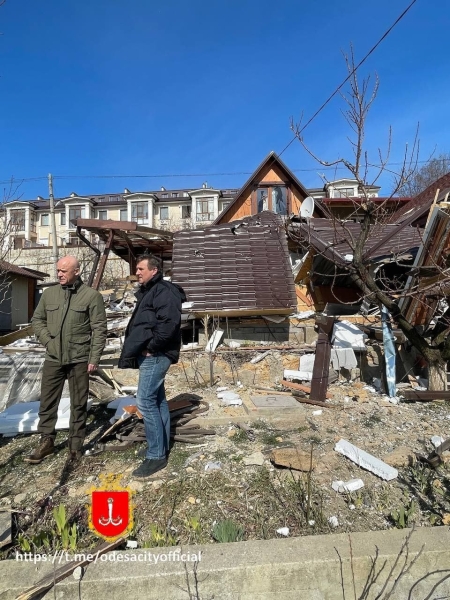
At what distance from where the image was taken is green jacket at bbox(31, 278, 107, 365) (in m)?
3.27

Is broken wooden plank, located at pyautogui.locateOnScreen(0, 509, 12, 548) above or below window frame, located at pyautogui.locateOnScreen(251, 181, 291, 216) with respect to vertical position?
below

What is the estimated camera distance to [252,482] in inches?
111

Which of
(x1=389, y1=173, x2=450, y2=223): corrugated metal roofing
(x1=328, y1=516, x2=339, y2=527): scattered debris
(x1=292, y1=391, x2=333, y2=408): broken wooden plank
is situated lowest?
(x1=292, y1=391, x2=333, y2=408): broken wooden plank

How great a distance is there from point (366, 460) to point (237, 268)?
17.3 feet

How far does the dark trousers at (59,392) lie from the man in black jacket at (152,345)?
0.65 m

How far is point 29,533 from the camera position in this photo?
2.20 m

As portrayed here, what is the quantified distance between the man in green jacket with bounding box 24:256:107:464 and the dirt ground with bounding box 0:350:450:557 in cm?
30

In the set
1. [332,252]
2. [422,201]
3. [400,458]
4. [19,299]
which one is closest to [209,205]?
[19,299]

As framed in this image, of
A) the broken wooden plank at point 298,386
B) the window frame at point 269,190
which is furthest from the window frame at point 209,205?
the broken wooden plank at point 298,386

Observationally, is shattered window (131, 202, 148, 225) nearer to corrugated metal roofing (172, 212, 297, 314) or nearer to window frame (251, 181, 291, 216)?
window frame (251, 181, 291, 216)

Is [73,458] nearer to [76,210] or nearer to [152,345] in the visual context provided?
[152,345]

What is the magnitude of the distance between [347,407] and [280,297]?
2.74 meters

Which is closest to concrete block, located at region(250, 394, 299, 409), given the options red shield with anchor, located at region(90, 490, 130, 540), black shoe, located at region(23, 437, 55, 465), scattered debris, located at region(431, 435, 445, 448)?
scattered debris, located at region(431, 435, 445, 448)

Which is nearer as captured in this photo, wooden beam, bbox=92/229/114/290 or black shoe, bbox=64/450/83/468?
black shoe, bbox=64/450/83/468
